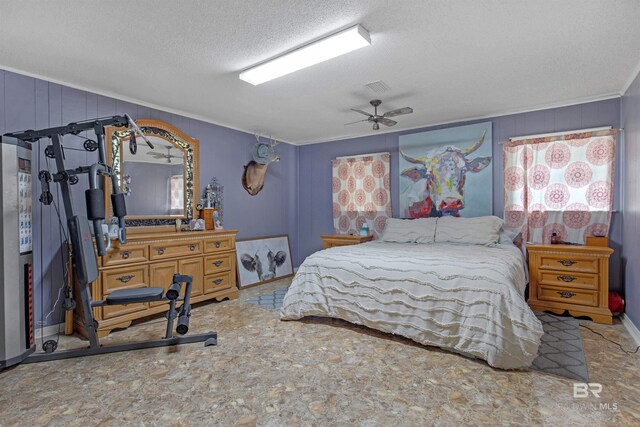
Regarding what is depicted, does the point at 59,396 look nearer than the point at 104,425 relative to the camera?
No

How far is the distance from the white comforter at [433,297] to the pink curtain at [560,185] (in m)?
0.69

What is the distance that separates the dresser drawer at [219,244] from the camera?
4047 mm

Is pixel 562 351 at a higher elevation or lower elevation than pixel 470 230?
lower

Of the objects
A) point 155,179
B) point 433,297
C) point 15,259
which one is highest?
point 155,179

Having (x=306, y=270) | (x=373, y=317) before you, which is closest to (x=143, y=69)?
(x=306, y=270)

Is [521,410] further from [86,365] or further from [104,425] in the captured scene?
[86,365]

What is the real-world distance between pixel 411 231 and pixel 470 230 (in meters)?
0.75

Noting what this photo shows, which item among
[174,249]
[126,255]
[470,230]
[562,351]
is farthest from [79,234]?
[470,230]

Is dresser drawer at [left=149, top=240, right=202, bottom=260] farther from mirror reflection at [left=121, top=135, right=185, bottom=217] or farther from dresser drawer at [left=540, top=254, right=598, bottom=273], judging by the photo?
dresser drawer at [left=540, top=254, right=598, bottom=273]

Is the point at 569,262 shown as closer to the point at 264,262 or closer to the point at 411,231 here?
the point at 411,231

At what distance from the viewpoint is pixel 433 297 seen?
2.70 meters

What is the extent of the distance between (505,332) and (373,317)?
1.06 m

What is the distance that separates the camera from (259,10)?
6.87ft

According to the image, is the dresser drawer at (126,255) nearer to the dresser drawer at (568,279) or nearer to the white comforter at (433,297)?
the white comforter at (433,297)
